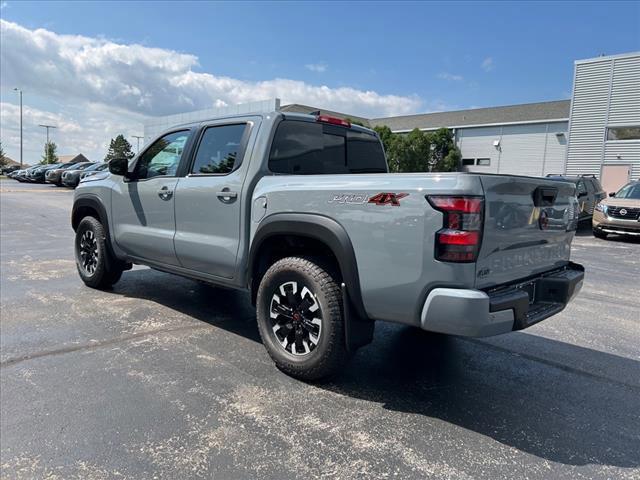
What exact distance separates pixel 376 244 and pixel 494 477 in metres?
1.43

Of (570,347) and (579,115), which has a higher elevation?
(579,115)

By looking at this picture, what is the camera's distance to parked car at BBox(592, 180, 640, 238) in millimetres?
12781

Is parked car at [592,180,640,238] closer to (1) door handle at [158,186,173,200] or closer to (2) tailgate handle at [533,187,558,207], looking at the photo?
(2) tailgate handle at [533,187,558,207]

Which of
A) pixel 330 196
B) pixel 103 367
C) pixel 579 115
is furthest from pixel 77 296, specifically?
pixel 579 115

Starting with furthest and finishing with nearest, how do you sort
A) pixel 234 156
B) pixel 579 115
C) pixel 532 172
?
pixel 532 172, pixel 579 115, pixel 234 156

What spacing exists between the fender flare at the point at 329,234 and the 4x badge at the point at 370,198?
160 millimetres

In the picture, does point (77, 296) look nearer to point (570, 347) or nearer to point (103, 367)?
point (103, 367)

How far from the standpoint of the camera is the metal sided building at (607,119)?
2441 cm

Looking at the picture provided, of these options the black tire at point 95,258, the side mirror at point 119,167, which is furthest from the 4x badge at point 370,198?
the black tire at point 95,258

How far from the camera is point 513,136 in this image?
36812 mm

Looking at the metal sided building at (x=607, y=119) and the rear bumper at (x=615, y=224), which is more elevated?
the metal sided building at (x=607, y=119)

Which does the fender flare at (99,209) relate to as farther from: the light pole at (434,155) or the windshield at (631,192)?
the light pole at (434,155)

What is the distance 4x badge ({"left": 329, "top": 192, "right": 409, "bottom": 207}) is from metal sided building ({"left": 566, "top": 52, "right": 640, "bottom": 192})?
1067 inches

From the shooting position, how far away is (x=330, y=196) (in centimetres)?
325
